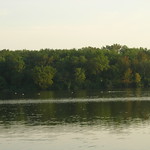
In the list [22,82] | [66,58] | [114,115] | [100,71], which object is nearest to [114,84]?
[100,71]

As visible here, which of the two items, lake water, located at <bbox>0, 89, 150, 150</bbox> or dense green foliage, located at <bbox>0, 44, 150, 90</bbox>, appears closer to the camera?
lake water, located at <bbox>0, 89, 150, 150</bbox>

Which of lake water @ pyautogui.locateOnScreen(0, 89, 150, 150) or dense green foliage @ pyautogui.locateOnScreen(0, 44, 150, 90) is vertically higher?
dense green foliage @ pyautogui.locateOnScreen(0, 44, 150, 90)

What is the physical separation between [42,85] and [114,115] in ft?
264

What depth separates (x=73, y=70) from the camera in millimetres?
138625

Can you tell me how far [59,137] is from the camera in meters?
38.8

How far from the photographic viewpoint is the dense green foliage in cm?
13525

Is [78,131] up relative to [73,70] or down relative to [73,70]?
down

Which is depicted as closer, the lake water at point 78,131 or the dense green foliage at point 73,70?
the lake water at point 78,131

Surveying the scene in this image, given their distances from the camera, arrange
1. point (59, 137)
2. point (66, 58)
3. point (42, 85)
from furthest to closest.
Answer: point (66, 58) < point (42, 85) < point (59, 137)

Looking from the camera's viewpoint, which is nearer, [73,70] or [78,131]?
[78,131]

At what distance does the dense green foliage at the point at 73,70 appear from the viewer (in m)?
135

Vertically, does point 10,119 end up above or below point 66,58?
below

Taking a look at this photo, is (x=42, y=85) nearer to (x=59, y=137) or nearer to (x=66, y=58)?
(x=66, y=58)

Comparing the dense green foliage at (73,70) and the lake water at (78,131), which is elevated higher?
the dense green foliage at (73,70)
